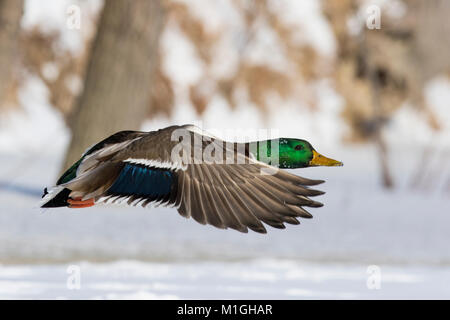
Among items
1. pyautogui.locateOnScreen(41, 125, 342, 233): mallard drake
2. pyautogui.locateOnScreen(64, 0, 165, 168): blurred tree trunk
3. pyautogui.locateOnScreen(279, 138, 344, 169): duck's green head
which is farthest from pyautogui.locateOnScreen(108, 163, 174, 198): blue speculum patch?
pyautogui.locateOnScreen(64, 0, 165, 168): blurred tree trunk

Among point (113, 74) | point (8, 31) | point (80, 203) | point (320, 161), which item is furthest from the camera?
point (8, 31)

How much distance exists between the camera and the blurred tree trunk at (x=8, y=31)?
3.87 m

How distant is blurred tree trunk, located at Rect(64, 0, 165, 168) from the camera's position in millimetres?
3207

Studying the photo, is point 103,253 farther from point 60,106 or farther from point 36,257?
point 60,106

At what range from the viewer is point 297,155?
142 centimetres

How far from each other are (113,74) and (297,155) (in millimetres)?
2063

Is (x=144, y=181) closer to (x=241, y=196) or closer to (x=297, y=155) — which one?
(x=241, y=196)

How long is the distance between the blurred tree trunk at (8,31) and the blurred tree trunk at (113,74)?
2.42 ft

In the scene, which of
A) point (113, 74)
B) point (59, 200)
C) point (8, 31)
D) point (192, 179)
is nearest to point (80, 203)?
point (59, 200)

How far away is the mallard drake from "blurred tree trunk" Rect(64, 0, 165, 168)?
73.3 inches

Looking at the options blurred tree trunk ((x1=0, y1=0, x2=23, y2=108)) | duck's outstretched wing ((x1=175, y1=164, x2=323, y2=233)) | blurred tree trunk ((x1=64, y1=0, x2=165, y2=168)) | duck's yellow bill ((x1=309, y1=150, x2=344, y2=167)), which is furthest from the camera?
blurred tree trunk ((x1=0, y1=0, x2=23, y2=108))

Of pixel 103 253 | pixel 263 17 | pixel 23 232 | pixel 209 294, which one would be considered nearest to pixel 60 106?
pixel 263 17

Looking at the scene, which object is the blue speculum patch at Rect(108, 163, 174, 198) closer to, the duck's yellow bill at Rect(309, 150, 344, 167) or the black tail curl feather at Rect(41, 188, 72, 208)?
the black tail curl feather at Rect(41, 188, 72, 208)

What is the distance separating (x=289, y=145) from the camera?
1.43m
